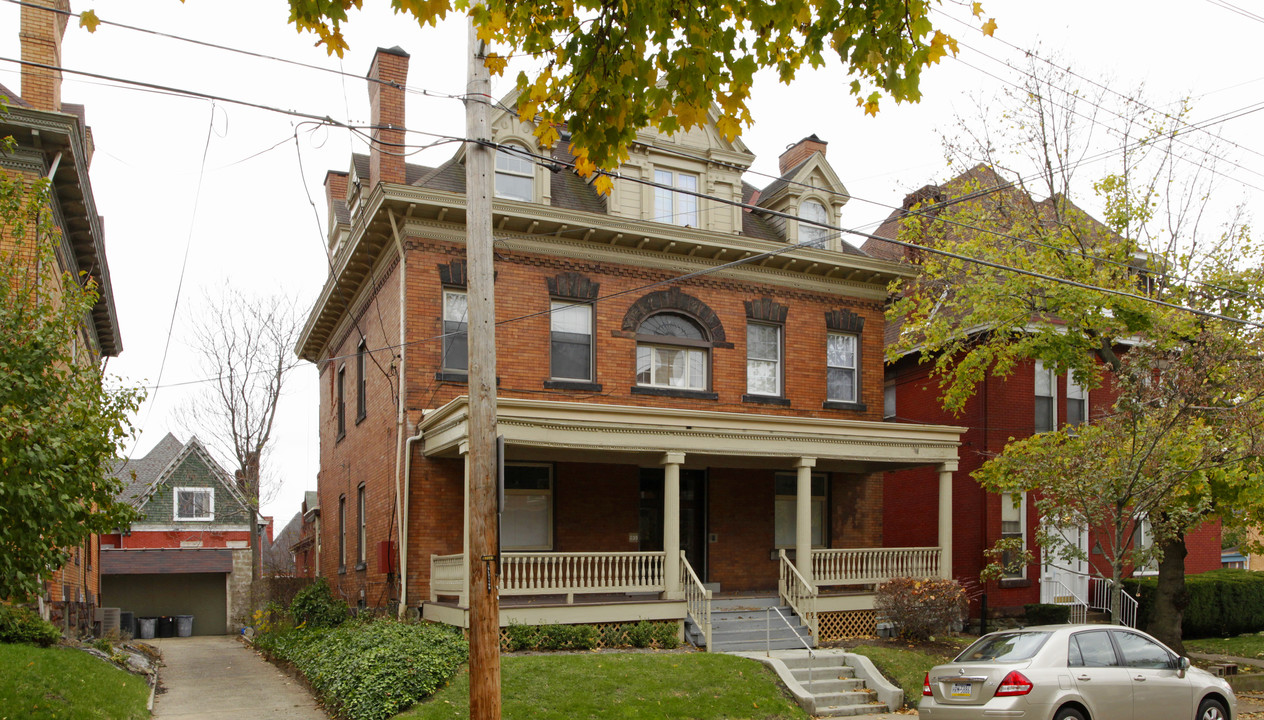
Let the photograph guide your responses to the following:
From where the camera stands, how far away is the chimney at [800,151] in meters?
25.5

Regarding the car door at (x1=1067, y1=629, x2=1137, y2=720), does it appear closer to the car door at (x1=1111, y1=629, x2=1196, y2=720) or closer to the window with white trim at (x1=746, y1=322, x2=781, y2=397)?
the car door at (x1=1111, y1=629, x2=1196, y2=720)

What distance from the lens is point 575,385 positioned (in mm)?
20109

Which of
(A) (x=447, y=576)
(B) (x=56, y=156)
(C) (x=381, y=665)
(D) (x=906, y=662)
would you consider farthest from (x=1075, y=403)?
(B) (x=56, y=156)

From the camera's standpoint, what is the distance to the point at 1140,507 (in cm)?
1565

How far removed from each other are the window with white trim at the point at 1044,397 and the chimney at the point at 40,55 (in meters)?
21.3

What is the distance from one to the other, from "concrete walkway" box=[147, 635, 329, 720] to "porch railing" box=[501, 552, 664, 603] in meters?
3.63

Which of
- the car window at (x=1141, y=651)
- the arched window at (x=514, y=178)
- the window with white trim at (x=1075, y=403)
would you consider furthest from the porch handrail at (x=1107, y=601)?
the arched window at (x=514, y=178)

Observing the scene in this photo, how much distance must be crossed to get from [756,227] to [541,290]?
5.74 meters

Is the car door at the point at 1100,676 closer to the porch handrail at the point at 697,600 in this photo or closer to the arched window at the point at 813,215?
the porch handrail at the point at 697,600

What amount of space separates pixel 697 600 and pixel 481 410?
910cm

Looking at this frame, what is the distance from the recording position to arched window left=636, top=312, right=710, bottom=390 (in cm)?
2103

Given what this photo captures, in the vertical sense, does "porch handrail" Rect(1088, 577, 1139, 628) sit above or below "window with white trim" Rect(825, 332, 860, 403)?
below

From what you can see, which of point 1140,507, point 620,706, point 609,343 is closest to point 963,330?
point 1140,507

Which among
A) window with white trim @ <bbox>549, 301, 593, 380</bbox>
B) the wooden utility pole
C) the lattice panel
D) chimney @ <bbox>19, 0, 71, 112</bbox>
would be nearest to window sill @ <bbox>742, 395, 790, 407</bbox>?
window with white trim @ <bbox>549, 301, 593, 380</bbox>
